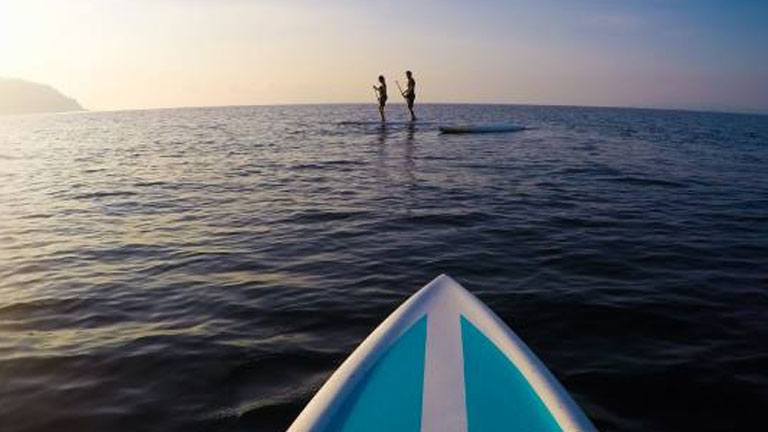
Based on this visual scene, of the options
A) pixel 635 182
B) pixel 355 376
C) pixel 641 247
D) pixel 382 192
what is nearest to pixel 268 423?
pixel 355 376

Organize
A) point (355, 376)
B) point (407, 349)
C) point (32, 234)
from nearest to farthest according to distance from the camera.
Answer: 1. point (355, 376)
2. point (407, 349)
3. point (32, 234)

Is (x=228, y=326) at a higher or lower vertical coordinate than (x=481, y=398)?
lower

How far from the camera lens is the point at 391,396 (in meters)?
3.75

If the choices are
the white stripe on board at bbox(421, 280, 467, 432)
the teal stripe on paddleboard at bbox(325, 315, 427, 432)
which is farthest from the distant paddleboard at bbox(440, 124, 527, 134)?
the teal stripe on paddleboard at bbox(325, 315, 427, 432)

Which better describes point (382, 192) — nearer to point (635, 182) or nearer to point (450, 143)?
point (635, 182)

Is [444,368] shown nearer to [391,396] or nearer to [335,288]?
[391,396]

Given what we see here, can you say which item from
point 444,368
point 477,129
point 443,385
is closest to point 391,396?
point 443,385

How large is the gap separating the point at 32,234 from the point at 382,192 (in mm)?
7898

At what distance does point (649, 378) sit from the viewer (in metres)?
4.99

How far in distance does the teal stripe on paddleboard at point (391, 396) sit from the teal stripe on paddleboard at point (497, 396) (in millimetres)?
333

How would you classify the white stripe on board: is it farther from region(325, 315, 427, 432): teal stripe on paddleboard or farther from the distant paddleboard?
the distant paddleboard

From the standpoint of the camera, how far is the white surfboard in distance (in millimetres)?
3449

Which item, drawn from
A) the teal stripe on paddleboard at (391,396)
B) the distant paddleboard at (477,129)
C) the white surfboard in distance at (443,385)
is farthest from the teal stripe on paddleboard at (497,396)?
the distant paddleboard at (477,129)

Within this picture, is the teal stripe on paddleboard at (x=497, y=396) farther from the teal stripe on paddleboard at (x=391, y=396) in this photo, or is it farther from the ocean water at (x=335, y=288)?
the ocean water at (x=335, y=288)
